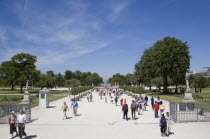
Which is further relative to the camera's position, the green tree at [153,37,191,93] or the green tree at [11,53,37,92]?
the green tree at [11,53,37,92]

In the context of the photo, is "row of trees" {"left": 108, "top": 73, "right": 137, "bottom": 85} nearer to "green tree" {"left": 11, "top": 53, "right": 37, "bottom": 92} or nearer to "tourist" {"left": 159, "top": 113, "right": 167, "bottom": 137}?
"green tree" {"left": 11, "top": 53, "right": 37, "bottom": 92}

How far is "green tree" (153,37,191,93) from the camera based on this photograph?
41750 mm

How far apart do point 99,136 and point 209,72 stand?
160 metres

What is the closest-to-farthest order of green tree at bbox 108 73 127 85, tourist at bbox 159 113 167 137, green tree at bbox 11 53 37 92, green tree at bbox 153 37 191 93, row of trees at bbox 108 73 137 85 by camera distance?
tourist at bbox 159 113 167 137
green tree at bbox 153 37 191 93
green tree at bbox 11 53 37 92
row of trees at bbox 108 73 137 85
green tree at bbox 108 73 127 85

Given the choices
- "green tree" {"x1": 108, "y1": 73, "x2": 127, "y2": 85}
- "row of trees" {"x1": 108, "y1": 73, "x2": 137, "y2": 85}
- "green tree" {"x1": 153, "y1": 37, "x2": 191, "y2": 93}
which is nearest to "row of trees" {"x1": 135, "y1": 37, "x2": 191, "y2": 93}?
→ "green tree" {"x1": 153, "y1": 37, "x2": 191, "y2": 93}

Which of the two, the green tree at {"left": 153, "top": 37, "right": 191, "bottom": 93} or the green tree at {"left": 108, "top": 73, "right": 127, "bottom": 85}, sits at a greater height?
the green tree at {"left": 153, "top": 37, "right": 191, "bottom": 93}

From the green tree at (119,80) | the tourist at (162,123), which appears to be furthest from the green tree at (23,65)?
the green tree at (119,80)

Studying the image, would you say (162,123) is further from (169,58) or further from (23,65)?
(23,65)

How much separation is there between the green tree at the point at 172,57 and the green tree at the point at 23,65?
34206mm

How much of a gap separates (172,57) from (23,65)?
133 ft

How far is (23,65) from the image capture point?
182 ft

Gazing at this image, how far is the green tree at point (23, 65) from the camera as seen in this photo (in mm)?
52594

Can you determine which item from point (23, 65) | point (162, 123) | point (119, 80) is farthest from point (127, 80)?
point (162, 123)

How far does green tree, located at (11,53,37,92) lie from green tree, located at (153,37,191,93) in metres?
34.2
